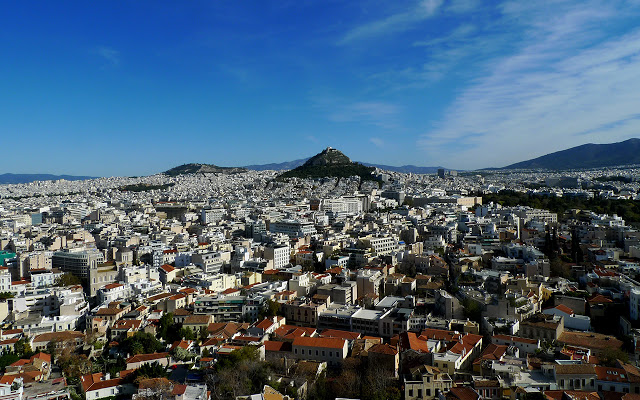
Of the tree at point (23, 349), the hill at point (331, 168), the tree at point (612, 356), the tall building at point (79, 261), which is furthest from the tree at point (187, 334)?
A: the hill at point (331, 168)

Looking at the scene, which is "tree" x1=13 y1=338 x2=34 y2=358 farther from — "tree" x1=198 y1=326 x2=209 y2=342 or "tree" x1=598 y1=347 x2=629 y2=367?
"tree" x1=598 y1=347 x2=629 y2=367

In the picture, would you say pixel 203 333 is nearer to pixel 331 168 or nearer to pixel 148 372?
pixel 148 372

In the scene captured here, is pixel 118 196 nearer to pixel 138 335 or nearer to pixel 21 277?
pixel 21 277

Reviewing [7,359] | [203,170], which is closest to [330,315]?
[7,359]

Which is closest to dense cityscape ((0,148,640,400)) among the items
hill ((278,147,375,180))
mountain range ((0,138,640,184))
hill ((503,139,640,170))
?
hill ((278,147,375,180))

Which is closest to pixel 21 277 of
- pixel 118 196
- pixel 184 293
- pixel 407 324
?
pixel 184 293
